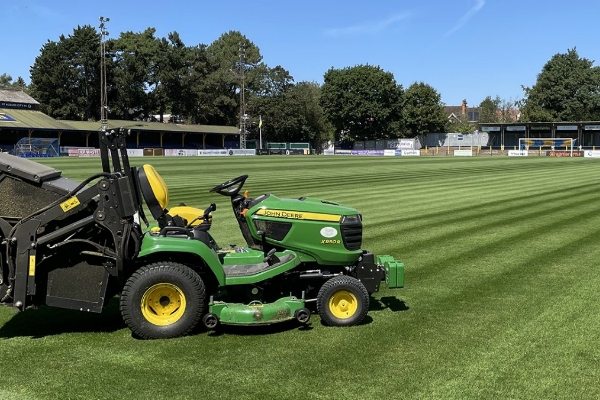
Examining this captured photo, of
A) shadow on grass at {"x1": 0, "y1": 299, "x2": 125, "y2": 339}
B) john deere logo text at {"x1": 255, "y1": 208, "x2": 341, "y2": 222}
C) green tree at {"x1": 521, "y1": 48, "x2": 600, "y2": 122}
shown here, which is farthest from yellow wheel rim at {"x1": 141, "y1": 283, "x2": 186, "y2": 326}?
green tree at {"x1": 521, "y1": 48, "x2": 600, "y2": 122}

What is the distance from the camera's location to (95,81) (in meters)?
92.4

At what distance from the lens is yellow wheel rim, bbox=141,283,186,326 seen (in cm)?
524

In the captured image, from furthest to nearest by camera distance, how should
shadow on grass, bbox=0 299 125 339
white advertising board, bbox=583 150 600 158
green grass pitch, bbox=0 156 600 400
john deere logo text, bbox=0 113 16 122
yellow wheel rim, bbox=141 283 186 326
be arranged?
white advertising board, bbox=583 150 600 158
john deere logo text, bbox=0 113 16 122
shadow on grass, bbox=0 299 125 339
yellow wheel rim, bbox=141 283 186 326
green grass pitch, bbox=0 156 600 400

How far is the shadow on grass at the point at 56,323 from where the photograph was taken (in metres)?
5.55

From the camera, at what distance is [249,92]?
10194 centimetres

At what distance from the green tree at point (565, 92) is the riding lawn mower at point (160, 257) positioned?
319ft

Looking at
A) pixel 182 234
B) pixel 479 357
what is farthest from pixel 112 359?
pixel 479 357

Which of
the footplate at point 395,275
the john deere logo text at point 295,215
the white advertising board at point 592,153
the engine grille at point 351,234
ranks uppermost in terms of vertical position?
the white advertising board at point 592,153

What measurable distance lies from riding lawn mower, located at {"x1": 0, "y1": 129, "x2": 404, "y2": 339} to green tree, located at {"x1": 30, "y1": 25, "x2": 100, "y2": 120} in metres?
91.1

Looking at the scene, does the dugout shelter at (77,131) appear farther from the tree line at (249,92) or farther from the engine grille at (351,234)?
the engine grille at (351,234)

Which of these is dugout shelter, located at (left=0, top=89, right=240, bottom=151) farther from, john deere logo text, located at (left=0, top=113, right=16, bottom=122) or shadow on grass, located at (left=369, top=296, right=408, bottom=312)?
shadow on grass, located at (left=369, top=296, right=408, bottom=312)

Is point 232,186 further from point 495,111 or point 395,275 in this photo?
point 495,111

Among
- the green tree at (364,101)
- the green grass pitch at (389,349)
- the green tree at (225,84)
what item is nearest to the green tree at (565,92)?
the green tree at (364,101)

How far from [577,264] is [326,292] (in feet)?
16.1
